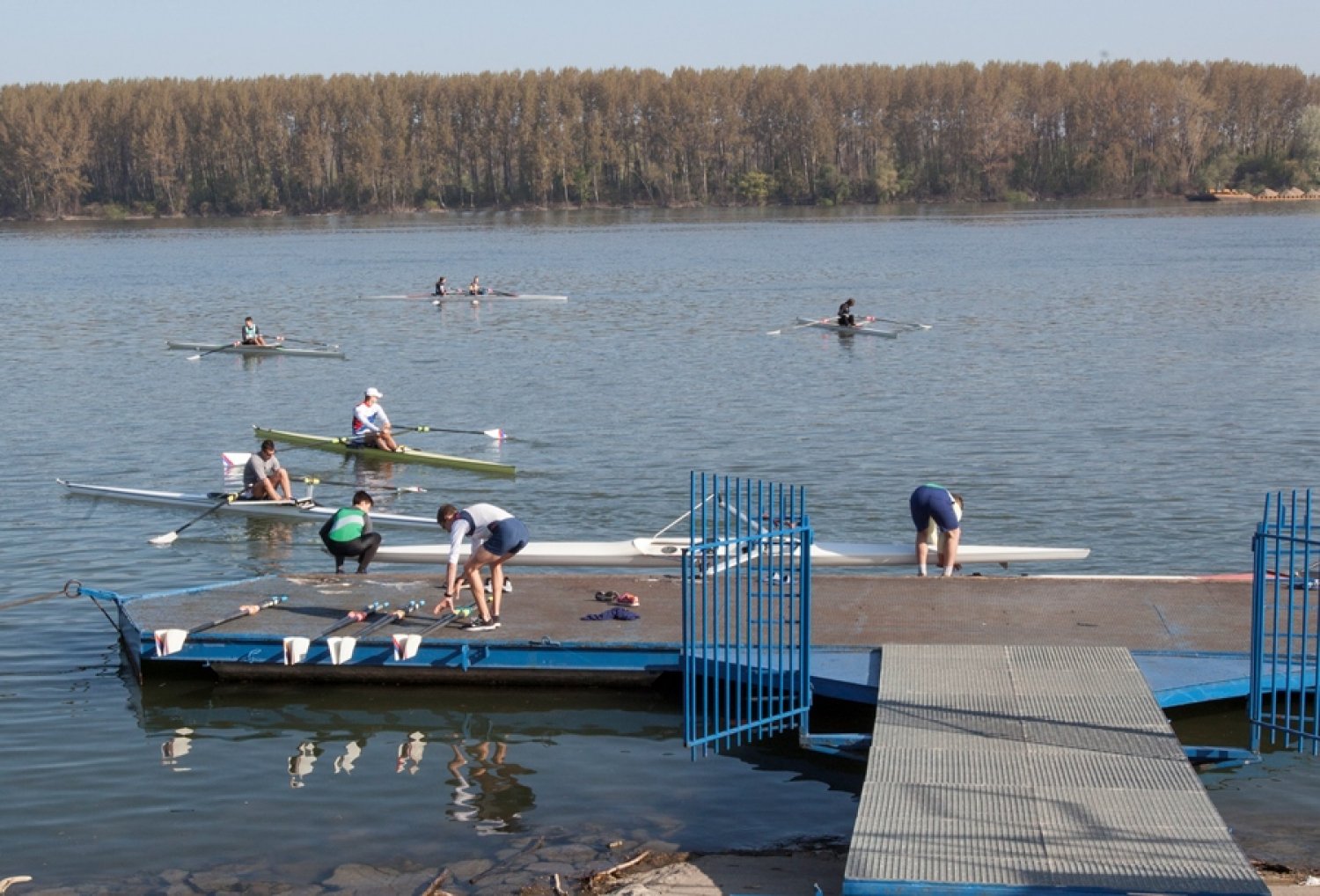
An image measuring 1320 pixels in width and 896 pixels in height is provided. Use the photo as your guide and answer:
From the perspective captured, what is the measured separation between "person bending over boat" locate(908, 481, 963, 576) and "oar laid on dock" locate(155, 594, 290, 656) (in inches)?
254

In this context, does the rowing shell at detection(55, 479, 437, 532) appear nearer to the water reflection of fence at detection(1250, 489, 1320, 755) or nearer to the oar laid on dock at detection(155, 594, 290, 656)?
the oar laid on dock at detection(155, 594, 290, 656)

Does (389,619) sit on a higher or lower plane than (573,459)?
higher

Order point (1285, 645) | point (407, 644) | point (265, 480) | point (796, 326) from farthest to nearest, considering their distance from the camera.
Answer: point (796, 326) < point (265, 480) < point (407, 644) < point (1285, 645)

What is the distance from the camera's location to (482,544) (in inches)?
567

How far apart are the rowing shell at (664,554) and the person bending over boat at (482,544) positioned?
3.19 meters

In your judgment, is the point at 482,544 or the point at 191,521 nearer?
the point at 482,544

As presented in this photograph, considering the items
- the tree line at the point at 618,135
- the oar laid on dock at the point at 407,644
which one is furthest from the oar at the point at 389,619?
the tree line at the point at 618,135

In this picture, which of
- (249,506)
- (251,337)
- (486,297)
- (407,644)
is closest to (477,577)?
(407,644)

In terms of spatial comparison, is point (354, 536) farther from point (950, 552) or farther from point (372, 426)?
point (372, 426)

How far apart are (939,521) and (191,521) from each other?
11319 millimetres

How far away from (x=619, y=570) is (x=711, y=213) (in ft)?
439

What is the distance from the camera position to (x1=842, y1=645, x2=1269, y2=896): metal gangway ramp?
8.96 m

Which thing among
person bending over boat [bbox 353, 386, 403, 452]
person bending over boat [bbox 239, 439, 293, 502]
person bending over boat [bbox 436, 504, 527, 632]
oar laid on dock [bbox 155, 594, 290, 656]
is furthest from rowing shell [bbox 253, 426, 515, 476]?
person bending over boat [bbox 436, 504, 527, 632]

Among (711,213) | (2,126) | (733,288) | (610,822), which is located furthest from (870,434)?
(2,126)
